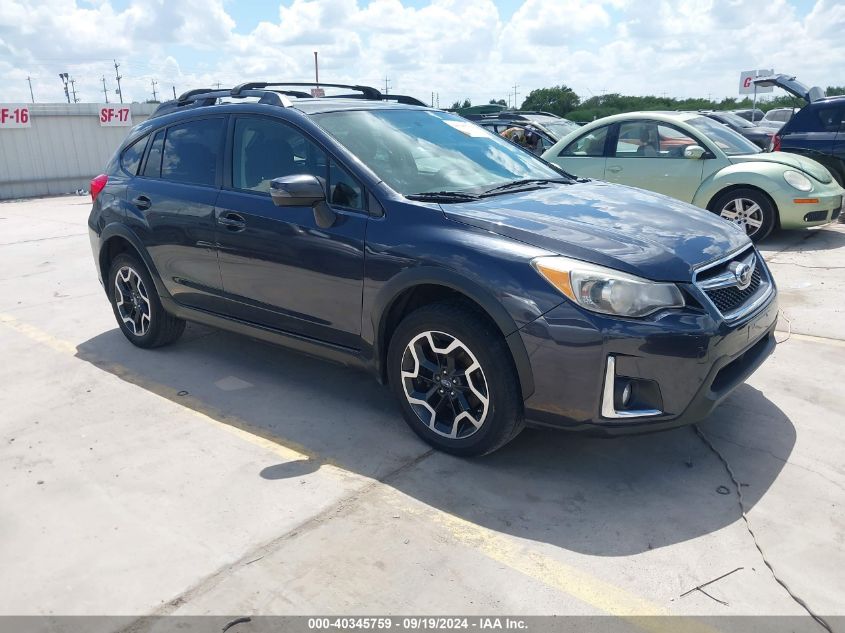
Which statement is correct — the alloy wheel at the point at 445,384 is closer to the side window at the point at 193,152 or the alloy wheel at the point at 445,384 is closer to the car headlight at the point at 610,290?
the car headlight at the point at 610,290

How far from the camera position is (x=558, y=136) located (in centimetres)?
1341

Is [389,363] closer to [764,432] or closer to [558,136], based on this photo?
[764,432]

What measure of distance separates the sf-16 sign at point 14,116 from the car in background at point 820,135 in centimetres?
1616

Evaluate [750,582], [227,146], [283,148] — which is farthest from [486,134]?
[750,582]

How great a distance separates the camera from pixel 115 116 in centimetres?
1941

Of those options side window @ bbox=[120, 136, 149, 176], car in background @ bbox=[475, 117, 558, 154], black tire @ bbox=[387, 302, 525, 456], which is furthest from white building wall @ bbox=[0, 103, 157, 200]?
black tire @ bbox=[387, 302, 525, 456]

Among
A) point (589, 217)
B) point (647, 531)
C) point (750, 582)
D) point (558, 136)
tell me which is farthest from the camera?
point (558, 136)

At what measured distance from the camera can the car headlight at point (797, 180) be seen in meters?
8.10

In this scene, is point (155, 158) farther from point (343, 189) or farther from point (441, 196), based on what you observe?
point (441, 196)

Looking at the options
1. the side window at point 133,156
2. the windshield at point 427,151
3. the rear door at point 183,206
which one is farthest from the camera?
the side window at point 133,156

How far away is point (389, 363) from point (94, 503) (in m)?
1.55

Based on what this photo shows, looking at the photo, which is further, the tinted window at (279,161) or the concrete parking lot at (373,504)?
the tinted window at (279,161)

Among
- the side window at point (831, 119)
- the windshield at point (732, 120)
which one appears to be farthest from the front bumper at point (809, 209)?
the windshield at point (732, 120)

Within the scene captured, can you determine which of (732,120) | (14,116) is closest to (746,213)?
(732,120)
